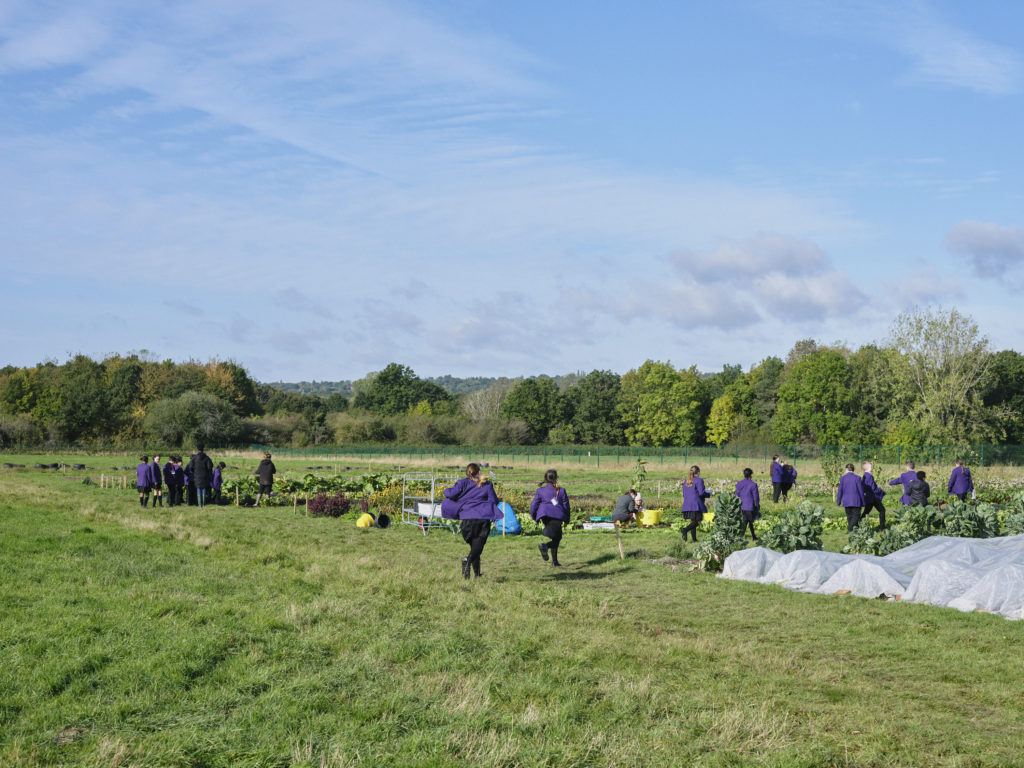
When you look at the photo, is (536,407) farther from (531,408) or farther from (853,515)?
(853,515)

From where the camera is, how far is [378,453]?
242 ft

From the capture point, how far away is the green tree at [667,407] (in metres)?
92.4

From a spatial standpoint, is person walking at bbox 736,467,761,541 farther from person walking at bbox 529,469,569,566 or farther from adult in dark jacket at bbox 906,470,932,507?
adult in dark jacket at bbox 906,470,932,507

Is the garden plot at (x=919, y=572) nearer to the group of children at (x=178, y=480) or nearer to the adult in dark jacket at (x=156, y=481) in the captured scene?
the group of children at (x=178, y=480)

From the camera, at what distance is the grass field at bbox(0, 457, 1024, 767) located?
18.6ft

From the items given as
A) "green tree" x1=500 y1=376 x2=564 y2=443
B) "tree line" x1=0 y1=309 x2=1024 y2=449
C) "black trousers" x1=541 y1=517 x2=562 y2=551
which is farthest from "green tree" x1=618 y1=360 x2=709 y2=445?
"black trousers" x1=541 y1=517 x2=562 y2=551

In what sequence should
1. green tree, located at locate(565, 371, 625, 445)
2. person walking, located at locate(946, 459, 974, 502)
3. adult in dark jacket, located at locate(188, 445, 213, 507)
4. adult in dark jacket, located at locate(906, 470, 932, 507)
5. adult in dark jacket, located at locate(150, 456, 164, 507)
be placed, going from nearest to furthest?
adult in dark jacket, located at locate(906, 470, 932, 507) → person walking, located at locate(946, 459, 974, 502) → adult in dark jacket, located at locate(150, 456, 164, 507) → adult in dark jacket, located at locate(188, 445, 213, 507) → green tree, located at locate(565, 371, 625, 445)

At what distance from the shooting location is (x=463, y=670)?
7383 millimetres

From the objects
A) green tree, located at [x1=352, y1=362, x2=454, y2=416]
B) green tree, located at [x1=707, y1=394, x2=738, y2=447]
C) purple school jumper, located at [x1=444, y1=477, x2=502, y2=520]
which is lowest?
purple school jumper, located at [x1=444, y1=477, x2=502, y2=520]

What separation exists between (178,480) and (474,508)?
16.5 metres

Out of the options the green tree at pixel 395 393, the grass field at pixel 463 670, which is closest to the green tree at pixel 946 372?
the grass field at pixel 463 670

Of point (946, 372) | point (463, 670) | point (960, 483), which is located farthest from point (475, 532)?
point (946, 372)

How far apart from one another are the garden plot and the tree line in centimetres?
5529

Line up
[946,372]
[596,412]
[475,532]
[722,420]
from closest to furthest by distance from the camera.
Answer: [475,532] < [946,372] < [722,420] < [596,412]
